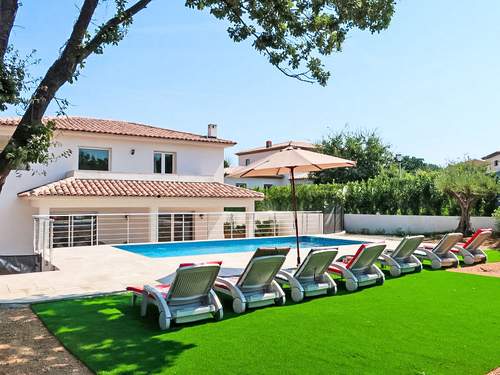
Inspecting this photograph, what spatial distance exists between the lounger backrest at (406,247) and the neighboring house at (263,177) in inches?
1330

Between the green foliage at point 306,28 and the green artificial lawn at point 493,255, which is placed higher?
the green foliage at point 306,28

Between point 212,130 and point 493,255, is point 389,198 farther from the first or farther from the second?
point 493,255

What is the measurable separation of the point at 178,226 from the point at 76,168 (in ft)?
21.9

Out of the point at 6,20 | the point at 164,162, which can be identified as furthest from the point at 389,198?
the point at 6,20

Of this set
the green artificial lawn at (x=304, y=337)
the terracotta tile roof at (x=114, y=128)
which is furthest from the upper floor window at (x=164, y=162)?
the green artificial lawn at (x=304, y=337)

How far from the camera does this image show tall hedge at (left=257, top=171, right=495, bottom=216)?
27266 millimetres

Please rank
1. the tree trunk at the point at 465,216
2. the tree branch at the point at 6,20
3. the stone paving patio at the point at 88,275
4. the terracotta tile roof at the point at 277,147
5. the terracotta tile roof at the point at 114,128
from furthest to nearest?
1. the terracotta tile roof at the point at 277,147
2. the terracotta tile roof at the point at 114,128
3. the tree trunk at the point at 465,216
4. the stone paving patio at the point at 88,275
5. the tree branch at the point at 6,20

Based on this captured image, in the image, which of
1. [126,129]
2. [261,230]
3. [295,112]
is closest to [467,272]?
[261,230]

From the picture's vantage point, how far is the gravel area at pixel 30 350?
17.7ft

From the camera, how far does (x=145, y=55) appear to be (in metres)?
14.0

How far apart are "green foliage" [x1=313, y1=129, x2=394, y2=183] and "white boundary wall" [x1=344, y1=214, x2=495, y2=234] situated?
17734 mm

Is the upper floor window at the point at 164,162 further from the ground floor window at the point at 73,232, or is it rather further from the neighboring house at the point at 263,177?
the neighboring house at the point at 263,177

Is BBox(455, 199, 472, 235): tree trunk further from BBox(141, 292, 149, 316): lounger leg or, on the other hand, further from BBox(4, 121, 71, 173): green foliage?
BBox(4, 121, 71, 173): green foliage

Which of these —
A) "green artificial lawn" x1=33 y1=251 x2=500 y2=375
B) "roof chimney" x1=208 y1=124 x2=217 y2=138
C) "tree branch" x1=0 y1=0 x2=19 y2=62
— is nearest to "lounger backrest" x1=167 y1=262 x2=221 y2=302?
"green artificial lawn" x1=33 y1=251 x2=500 y2=375
